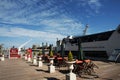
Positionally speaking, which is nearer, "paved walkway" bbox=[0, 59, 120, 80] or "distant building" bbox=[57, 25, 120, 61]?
"paved walkway" bbox=[0, 59, 120, 80]

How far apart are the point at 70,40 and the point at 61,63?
2937 cm

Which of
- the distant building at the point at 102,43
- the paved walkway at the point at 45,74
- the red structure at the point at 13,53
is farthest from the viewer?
the red structure at the point at 13,53

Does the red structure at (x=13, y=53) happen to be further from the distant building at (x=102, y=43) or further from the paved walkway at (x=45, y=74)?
the paved walkway at (x=45, y=74)

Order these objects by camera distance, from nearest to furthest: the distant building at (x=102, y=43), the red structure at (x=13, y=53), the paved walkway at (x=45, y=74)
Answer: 1. the paved walkway at (x=45, y=74)
2. the distant building at (x=102, y=43)
3. the red structure at (x=13, y=53)

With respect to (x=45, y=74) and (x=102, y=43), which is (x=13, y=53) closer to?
(x=102, y=43)

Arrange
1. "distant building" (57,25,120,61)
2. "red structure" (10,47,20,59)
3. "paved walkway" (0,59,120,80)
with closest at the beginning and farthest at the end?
1. "paved walkway" (0,59,120,80)
2. "distant building" (57,25,120,61)
3. "red structure" (10,47,20,59)

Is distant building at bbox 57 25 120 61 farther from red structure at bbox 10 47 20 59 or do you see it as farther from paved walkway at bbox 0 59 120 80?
red structure at bbox 10 47 20 59

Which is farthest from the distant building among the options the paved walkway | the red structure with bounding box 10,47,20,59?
the red structure with bounding box 10,47,20,59

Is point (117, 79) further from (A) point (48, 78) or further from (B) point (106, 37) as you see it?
(B) point (106, 37)

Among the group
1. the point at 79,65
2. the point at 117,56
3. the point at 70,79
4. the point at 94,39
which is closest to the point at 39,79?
the point at 70,79

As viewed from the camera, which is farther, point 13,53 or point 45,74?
point 13,53

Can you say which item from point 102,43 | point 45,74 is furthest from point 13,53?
point 45,74

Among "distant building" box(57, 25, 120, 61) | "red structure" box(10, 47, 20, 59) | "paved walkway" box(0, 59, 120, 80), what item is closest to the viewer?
"paved walkway" box(0, 59, 120, 80)

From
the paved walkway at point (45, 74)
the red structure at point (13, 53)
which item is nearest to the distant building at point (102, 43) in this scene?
the paved walkway at point (45, 74)
